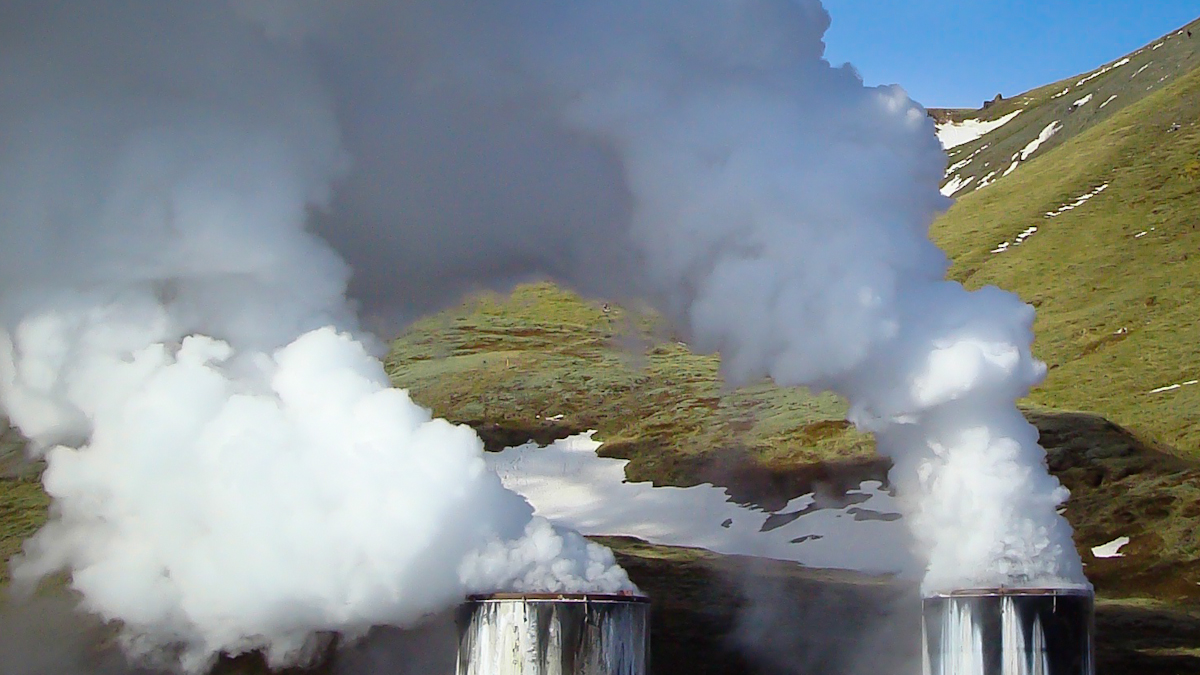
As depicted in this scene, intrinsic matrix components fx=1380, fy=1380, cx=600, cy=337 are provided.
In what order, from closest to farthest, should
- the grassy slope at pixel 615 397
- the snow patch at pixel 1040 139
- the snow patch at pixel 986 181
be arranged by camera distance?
the grassy slope at pixel 615 397
the snow patch at pixel 986 181
the snow patch at pixel 1040 139

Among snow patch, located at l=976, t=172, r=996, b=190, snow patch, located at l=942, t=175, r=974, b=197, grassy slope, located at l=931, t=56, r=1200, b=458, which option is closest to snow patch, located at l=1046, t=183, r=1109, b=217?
grassy slope, located at l=931, t=56, r=1200, b=458

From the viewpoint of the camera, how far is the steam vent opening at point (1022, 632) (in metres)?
27.5

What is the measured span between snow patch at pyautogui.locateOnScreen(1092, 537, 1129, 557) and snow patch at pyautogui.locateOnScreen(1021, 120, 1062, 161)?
4269 inches

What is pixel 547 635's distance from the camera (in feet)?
88.2

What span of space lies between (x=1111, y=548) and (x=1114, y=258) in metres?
41.3

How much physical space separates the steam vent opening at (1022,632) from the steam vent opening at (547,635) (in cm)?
691

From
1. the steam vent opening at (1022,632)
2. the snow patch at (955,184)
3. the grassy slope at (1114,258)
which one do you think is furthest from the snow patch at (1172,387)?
the snow patch at (955,184)

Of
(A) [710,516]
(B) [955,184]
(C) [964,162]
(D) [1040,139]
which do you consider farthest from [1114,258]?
(C) [964,162]

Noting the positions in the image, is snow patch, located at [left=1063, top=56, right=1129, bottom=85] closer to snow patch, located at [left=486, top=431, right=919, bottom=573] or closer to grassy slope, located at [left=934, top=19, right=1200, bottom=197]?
grassy slope, located at [left=934, top=19, right=1200, bottom=197]

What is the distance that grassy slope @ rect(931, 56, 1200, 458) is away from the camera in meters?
61.3

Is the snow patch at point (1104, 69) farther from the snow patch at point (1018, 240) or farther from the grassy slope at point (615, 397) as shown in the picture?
the grassy slope at point (615, 397)

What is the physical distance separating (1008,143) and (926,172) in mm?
134223

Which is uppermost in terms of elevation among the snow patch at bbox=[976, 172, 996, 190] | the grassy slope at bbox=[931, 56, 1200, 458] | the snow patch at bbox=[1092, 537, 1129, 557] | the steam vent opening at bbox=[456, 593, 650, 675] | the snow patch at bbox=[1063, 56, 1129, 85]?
the snow patch at bbox=[1063, 56, 1129, 85]

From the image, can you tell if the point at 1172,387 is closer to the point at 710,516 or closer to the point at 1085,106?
the point at 710,516
